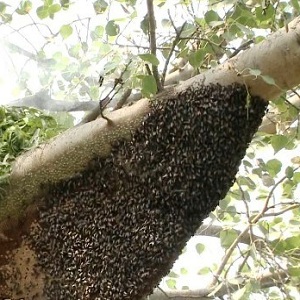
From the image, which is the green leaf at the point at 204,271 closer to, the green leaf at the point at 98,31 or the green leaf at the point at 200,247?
the green leaf at the point at 200,247

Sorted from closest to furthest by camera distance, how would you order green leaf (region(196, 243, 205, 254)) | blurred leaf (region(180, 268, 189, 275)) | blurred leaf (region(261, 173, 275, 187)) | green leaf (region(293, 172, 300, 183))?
green leaf (region(293, 172, 300, 183)) → blurred leaf (region(261, 173, 275, 187)) → green leaf (region(196, 243, 205, 254)) → blurred leaf (region(180, 268, 189, 275))

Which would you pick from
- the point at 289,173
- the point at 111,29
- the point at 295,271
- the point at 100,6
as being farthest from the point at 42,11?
the point at 295,271

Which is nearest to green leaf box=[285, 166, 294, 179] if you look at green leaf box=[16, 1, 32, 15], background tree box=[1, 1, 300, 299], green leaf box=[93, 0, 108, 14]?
background tree box=[1, 1, 300, 299]

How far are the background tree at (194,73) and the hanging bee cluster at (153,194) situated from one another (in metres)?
0.07

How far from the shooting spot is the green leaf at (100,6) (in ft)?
4.63

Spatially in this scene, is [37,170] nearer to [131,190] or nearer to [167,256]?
[131,190]

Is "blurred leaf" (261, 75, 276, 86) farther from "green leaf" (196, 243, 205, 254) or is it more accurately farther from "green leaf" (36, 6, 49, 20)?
"green leaf" (196, 243, 205, 254)

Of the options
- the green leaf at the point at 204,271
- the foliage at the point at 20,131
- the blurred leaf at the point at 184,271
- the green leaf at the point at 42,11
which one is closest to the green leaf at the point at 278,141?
the foliage at the point at 20,131

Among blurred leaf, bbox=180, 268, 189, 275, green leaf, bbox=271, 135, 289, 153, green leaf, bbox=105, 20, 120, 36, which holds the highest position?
green leaf, bbox=105, 20, 120, 36

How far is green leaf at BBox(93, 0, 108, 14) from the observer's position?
1.41 m

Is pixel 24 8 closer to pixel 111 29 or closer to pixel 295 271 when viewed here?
pixel 111 29

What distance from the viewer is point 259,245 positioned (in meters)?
1.59

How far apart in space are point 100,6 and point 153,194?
1.99ft

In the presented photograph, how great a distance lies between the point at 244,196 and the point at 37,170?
677mm
